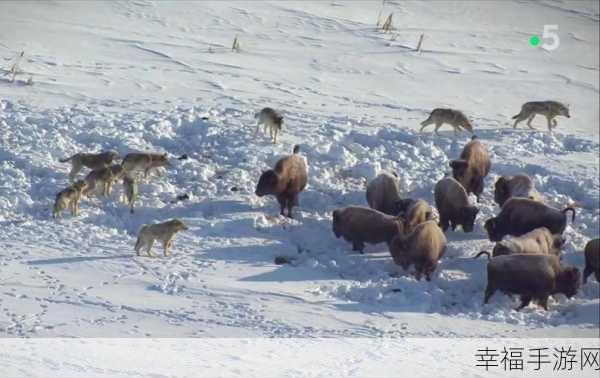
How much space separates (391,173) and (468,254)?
212 cm

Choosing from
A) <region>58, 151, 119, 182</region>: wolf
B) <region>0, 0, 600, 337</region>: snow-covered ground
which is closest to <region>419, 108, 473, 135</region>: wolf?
<region>0, 0, 600, 337</region>: snow-covered ground

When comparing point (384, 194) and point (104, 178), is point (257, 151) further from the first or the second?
point (104, 178)

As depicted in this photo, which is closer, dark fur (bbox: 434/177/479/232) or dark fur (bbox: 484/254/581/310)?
dark fur (bbox: 484/254/581/310)

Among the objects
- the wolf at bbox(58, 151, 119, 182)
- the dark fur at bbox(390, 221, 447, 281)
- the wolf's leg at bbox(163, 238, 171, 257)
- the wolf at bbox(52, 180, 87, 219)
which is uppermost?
the wolf at bbox(58, 151, 119, 182)

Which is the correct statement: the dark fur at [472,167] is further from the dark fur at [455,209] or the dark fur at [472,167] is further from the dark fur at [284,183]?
the dark fur at [284,183]

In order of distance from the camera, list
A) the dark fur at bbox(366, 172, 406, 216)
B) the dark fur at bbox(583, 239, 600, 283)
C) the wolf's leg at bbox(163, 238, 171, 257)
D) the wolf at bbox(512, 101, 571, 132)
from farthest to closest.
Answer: the wolf at bbox(512, 101, 571, 132) → the dark fur at bbox(366, 172, 406, 216) → the dark fur at bbox(583, 239, 600, 283) → the wolf's leg at bbox(163, 238, 171, 257)

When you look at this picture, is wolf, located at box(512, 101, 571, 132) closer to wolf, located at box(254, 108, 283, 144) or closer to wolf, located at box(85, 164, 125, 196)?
wolf, located at box(254, 108, 283, 144)

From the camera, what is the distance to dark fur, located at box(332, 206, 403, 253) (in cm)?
1552

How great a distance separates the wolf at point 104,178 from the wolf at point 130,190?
261 mm

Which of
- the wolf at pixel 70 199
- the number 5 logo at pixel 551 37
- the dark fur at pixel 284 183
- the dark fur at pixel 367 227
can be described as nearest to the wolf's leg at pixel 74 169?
the wolf at pixel 70 199

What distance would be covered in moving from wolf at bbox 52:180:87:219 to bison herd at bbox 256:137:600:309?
2737 millimetres

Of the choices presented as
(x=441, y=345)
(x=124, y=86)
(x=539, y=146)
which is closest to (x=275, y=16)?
(x=124, y=86)

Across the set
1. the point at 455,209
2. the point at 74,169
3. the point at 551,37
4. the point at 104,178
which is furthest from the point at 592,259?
the point at 551,37

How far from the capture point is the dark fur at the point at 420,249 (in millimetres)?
14734
